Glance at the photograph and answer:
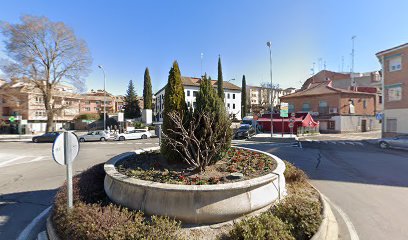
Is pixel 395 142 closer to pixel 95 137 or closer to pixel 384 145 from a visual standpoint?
pixel 384 145

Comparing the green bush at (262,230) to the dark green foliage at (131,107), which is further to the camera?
the dark green foliage at (131,107)

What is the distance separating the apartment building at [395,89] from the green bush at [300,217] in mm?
23769

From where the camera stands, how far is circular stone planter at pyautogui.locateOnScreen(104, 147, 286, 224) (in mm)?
3877

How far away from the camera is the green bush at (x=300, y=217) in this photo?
138 inches

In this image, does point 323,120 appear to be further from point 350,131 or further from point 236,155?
point 236,155

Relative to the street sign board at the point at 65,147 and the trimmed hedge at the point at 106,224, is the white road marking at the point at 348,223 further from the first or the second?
the street sign board at the point at 65,147

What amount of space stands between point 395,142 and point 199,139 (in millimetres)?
17730

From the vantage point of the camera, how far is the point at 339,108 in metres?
32.8

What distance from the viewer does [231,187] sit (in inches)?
156

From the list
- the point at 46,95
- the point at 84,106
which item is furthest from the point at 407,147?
the point at 84,106

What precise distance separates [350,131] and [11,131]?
57434mm

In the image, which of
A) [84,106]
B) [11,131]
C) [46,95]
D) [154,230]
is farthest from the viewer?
[84,106]

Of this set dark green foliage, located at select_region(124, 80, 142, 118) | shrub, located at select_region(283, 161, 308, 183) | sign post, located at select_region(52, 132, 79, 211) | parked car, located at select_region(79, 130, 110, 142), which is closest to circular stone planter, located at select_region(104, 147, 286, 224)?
sign post, located at select_region(52, 132, 79, 211)

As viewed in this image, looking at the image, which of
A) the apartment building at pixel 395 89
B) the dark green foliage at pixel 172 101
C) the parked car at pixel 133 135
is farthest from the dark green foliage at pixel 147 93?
the dark green foliage at pixel 172 101
